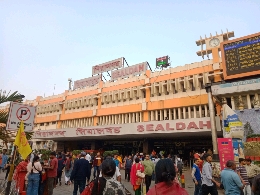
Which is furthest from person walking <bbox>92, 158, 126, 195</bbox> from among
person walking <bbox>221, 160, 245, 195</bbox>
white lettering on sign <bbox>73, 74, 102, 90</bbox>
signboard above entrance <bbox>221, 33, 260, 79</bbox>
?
white lettering on sign <bbox>73, 74, 102, 90</bbox>

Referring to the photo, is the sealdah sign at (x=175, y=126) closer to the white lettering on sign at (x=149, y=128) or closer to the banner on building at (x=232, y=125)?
the white lettering on sign at (x=149, y=128)

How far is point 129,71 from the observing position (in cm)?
2669

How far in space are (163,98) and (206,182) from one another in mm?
17105

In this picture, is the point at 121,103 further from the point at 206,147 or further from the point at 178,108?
the point at 206,147

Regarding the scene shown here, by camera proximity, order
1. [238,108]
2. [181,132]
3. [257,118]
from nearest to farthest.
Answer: [257,118], [238,108], [181,132]

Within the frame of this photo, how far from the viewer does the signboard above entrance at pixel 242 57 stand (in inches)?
569

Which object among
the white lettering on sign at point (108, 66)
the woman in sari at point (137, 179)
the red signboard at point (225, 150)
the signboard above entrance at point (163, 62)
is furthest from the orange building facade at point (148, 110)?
the woman in sari at point (137, 179)

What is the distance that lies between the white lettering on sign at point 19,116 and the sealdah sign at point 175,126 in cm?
1398

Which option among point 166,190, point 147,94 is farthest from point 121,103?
point 166,190

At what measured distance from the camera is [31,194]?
589 cm

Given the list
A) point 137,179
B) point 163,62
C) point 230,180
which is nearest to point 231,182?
point 230,180

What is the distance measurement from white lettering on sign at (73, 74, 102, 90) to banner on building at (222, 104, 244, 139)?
65.8ft

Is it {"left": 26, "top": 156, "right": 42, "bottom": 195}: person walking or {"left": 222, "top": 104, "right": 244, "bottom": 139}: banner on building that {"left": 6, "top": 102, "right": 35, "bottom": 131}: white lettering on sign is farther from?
{"left": 222, "top": 104, "right": 244, "bottom": 139}: banner on building

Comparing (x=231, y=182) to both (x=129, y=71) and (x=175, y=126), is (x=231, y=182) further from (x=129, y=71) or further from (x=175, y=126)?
(x=129, y=71)
